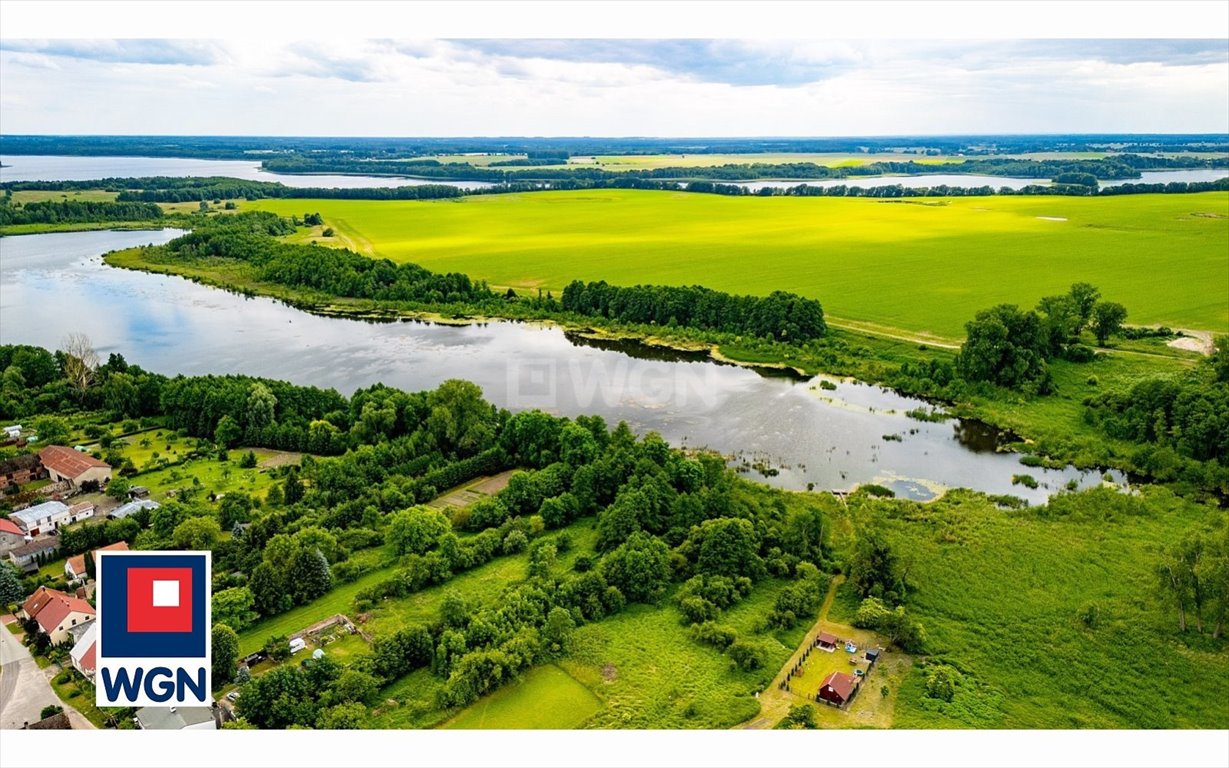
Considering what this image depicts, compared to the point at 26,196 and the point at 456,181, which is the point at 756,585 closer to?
the point at 26,196

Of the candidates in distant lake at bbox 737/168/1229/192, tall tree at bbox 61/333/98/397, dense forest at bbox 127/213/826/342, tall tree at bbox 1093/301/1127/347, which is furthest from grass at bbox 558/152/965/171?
tall tree at bbox 61/333/98/397

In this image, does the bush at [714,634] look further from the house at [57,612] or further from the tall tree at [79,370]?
the tall tree at [79,370]

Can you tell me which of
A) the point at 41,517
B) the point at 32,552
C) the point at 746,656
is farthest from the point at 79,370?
the point at 746,656

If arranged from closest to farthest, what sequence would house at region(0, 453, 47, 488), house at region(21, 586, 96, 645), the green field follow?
house at region(21, 586, 96, 645) → house at region(0, 453, 47, 488) → the green field

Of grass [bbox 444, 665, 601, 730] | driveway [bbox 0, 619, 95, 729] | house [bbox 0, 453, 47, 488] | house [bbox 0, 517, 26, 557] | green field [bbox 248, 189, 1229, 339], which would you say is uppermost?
green field [bbox 248, 189, 1229, 339]

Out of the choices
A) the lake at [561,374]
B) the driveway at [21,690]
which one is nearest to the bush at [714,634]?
the lake at [561,374]

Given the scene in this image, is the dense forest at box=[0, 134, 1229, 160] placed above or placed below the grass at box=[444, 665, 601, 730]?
above

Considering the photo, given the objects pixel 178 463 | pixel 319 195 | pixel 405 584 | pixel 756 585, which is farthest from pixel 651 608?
pixel 319 195

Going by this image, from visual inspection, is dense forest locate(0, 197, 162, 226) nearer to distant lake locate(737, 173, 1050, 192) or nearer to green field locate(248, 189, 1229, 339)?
green field locate(248, 189, 1229, 339)
